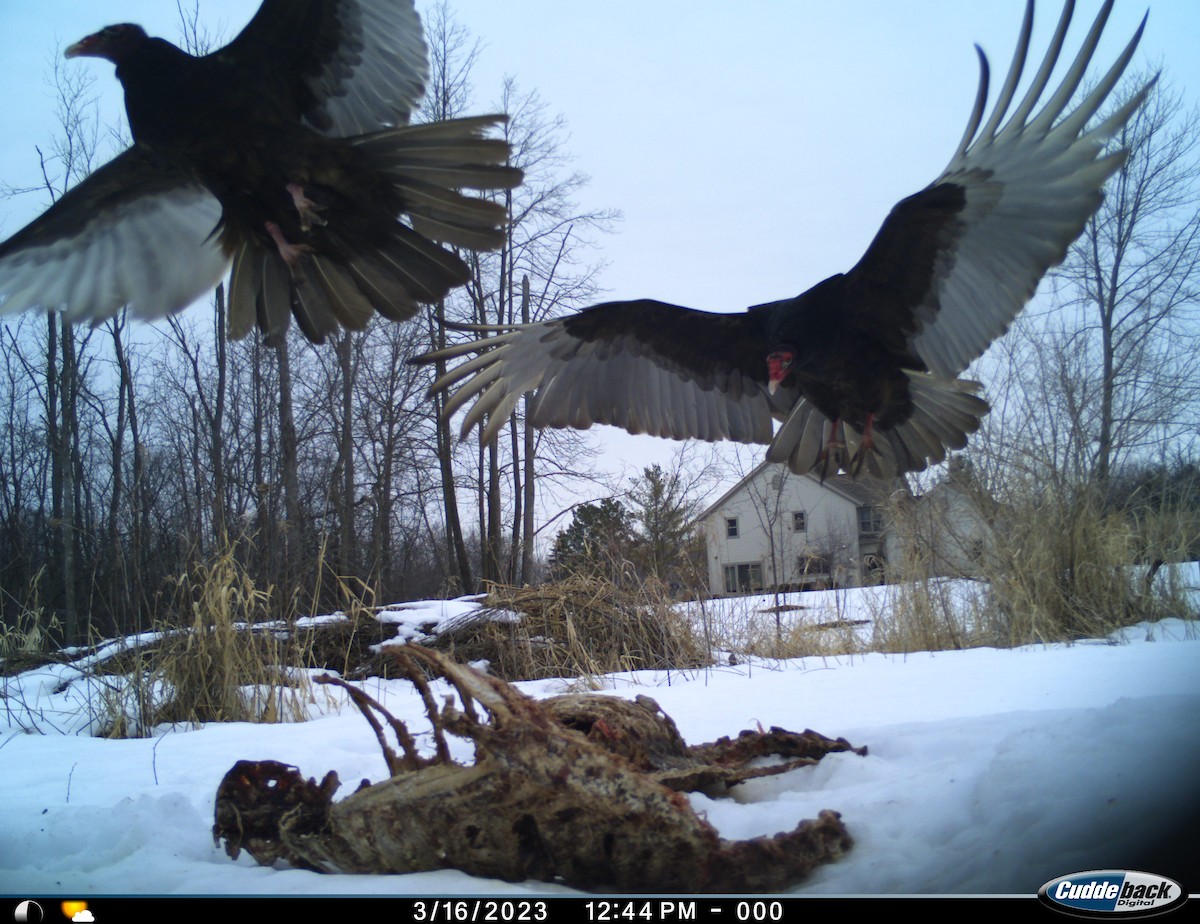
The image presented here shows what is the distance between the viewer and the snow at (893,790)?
96cm

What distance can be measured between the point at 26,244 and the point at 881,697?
1481 mm

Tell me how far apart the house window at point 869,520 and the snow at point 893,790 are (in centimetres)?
127

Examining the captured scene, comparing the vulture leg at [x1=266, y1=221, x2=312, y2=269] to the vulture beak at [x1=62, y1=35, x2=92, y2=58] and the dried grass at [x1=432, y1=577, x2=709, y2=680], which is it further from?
the dried grass at [x1=432, y1=577, x2=709, y2=680]

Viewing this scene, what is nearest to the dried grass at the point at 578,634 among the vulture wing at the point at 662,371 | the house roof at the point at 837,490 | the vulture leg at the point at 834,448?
the house roof at the point at 837,490

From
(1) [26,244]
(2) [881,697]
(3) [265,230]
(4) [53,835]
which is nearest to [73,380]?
(1) [26,244]

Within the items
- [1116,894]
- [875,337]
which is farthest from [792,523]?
[1116,894]

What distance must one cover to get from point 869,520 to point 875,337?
1.44 meters

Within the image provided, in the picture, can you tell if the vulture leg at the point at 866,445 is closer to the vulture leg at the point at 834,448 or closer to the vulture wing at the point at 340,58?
the vulture leg at the point at 834,448

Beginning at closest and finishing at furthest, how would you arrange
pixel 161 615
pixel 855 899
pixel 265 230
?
pixel 855 899 → pixel 265 230 → pixel 161 615

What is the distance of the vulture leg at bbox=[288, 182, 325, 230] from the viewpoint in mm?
1007

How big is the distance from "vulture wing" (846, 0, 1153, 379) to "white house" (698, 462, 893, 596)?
582 millimetres

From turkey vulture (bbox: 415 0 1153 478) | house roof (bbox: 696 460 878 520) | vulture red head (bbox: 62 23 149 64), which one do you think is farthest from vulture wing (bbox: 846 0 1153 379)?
vulture red head (bbox: 62 23 149 64)

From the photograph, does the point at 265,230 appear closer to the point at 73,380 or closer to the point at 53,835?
the point at 73,380

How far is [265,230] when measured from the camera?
104 centimetres
